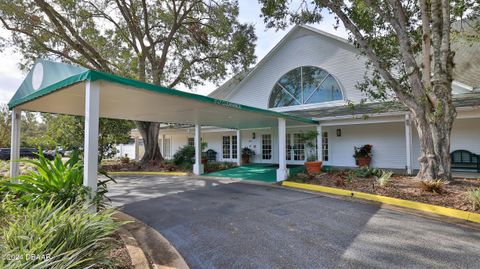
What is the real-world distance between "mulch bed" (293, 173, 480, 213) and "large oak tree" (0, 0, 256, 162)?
971 cm

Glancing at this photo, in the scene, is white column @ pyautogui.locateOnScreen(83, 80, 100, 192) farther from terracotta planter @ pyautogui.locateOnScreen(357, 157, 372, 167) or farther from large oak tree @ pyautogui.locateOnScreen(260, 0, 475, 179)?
terracotta planter @ pyautogui.locateOnScreen(357, 157, 372, 167)

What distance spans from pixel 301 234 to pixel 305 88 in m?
11.7

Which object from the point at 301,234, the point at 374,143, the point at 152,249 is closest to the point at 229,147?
the point at 374,143

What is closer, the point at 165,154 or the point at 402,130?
the point at 402,130

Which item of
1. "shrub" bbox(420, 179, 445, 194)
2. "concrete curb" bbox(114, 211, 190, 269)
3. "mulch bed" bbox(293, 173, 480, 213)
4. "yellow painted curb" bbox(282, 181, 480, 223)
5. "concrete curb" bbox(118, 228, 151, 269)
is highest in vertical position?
"shrub" bbox(420, 179, 445, 194)

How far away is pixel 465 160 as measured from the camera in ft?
33.0

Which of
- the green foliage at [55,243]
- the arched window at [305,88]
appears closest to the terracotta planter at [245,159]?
the arched window at [305,88]

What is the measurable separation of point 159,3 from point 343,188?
14.1 m

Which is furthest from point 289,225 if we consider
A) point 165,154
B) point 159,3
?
point 165,154

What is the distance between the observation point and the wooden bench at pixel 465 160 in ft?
31.9

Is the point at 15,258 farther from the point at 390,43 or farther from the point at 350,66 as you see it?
the point at 350,66

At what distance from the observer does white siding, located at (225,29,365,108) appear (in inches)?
517

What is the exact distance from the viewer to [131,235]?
167 inches

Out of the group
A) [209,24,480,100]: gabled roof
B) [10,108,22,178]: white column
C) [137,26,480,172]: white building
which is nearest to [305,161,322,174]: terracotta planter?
[137,26,480,172]: white building
